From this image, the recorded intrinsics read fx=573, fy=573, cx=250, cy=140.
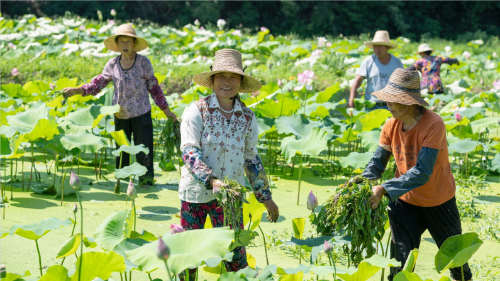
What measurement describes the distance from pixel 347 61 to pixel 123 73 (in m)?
6.51

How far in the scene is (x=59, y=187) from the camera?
3.89 metres

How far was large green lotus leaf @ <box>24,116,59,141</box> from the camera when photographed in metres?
3.77

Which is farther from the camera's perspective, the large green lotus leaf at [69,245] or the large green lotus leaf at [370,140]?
the large green lotus leaf at [370,140]

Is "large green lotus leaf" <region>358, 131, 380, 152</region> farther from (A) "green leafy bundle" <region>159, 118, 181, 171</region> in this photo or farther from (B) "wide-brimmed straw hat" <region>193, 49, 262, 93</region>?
(B) "wide-brimmed straw hat" <region>193, 49, 262, 93</region>

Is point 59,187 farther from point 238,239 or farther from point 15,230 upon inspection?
point 238,239

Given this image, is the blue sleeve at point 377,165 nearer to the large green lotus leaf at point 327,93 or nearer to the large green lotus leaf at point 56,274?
the large green lotus leaf at point 56,274

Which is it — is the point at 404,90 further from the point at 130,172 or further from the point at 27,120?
the point at 27,120

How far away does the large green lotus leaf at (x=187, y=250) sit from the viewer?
1.61 meters

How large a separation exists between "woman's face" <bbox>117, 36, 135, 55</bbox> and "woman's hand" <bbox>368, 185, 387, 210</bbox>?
227 cm

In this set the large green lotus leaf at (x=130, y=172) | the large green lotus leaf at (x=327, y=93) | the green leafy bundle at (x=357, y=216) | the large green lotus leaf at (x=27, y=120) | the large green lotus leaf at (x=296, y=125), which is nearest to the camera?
the green leafy bundle at (x=357, y=216)

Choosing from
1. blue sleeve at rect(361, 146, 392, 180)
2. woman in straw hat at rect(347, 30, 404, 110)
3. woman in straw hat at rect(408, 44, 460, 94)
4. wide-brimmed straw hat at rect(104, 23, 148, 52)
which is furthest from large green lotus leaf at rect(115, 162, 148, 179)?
woman in straw hat at rect(408, 44, 460, 94)

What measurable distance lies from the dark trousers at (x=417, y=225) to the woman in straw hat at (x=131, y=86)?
78.3 inches

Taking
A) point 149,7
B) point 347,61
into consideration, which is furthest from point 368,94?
point 149,7

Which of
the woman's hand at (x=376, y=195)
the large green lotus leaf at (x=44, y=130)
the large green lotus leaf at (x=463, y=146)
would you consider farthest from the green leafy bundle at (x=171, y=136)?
the large green lotus leaf at (x=463, y=146)
